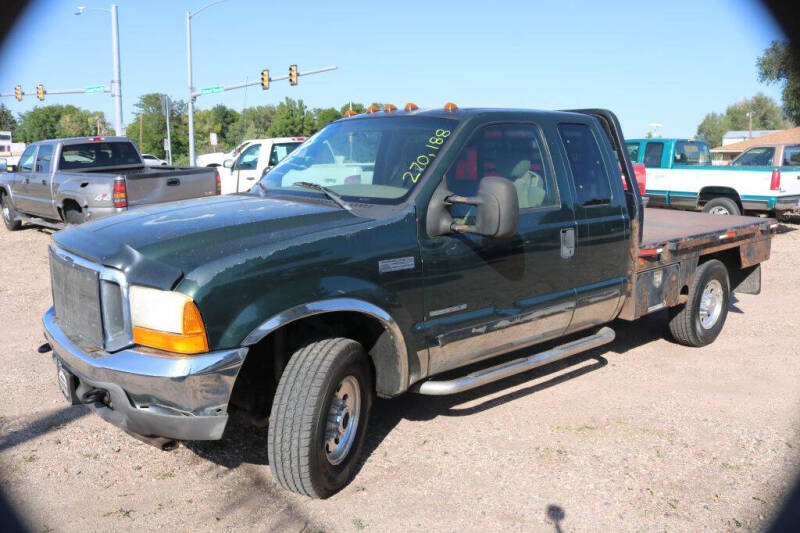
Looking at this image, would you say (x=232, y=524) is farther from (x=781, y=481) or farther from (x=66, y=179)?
(x=66, y=179)

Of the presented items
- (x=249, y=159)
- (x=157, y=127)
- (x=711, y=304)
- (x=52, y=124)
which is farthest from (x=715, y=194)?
(x=52, y=124)

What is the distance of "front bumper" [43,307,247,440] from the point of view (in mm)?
3057

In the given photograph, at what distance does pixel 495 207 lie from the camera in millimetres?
3680

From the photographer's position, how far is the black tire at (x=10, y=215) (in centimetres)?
1470

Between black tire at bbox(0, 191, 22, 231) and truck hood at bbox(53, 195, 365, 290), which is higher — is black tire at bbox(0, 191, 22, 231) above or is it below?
below

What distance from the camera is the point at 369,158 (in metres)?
4.42

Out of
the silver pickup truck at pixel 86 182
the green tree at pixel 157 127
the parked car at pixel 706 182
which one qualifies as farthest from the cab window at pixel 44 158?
the green tree at pixel 157 127

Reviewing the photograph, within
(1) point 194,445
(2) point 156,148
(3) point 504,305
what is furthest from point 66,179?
(2) point 156,148

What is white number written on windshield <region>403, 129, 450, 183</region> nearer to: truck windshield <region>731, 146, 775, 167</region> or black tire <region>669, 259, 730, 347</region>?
black tire <region>669, 259, 730, 347</region>

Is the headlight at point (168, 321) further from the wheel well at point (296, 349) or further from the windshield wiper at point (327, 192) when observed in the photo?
the windshield wiper at point (327, 192)

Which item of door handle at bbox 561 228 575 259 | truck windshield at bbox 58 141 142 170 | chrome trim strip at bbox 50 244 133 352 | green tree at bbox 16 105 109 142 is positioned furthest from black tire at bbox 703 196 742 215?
green tree at bbox 16 105 109 142

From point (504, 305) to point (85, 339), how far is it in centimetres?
239

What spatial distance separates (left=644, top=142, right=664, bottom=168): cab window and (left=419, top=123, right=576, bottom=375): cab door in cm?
1196

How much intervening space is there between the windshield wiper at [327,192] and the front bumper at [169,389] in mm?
1188
